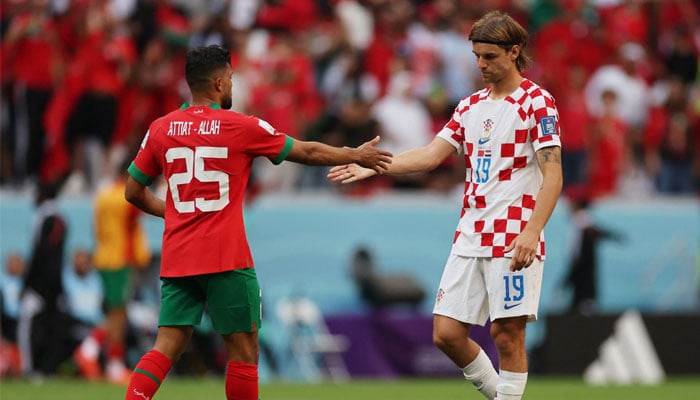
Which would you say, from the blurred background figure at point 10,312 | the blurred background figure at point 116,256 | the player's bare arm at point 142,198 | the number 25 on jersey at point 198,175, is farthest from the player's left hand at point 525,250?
the blurred background figure at point 10,312

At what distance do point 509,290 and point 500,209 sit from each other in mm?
485

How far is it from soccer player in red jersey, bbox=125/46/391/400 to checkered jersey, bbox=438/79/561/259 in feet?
2.87

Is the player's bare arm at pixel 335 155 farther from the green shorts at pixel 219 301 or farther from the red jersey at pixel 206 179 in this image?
the green shorts at pixel 219 301

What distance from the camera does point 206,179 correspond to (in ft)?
25.3

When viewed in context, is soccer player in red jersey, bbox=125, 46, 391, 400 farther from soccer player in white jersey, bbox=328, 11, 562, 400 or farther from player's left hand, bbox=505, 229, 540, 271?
player's left hand, bbox=505, 229, 540, 271

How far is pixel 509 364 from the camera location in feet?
26.1

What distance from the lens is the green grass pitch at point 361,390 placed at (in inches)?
516

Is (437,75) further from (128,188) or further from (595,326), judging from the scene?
(128,188)

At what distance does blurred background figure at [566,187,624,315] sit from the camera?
16750mm

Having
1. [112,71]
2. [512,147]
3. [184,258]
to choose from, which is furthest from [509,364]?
[112,71]

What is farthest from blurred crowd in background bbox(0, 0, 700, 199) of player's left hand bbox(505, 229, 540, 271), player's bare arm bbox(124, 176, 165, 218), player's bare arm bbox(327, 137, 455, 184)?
player's left hand bbox(505, 229, 540, 271)

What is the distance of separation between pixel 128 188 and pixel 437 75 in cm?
1079

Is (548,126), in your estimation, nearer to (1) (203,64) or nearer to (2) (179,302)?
(1) (203,64)

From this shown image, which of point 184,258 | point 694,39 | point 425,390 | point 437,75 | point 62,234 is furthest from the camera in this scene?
point 694,39
